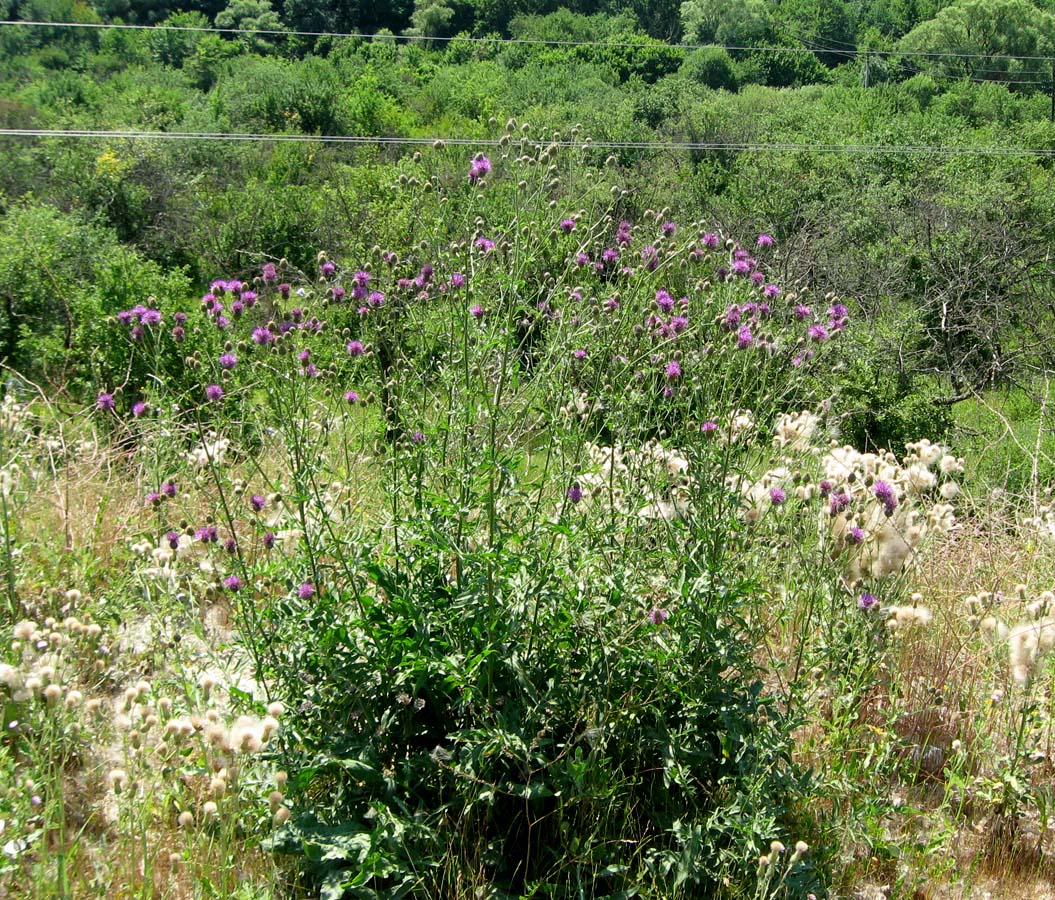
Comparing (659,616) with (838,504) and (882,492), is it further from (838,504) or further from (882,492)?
(882,492)

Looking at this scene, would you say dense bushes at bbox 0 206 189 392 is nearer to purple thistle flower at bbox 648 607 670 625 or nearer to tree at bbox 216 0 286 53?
purple thistle flower at bbox 648 607 670 625

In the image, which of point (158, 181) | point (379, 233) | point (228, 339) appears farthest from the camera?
point (158, 181)

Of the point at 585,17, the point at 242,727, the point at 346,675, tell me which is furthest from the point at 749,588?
the point at 585,17

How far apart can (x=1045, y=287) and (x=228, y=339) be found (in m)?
20.3

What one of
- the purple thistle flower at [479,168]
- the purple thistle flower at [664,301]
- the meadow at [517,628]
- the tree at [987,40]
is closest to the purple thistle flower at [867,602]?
the meadow at [517,628]

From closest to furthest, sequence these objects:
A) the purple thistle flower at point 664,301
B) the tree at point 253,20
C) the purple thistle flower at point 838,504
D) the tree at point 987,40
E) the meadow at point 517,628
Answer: the meadow at point 517,628, the purple thistle flower at point 838,504, the purple thistle flower at point 664,301, the tree at point 987,40, the tree at point 253,20

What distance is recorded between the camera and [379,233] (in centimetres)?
1661

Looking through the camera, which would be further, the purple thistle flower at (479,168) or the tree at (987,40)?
the tree at (987,40)

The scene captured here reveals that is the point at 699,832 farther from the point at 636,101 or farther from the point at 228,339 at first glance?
the point at 636,101

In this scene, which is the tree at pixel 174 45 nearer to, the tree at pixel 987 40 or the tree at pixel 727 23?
the tree at pixel 727 23

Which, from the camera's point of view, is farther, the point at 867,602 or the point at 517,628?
the point at 867,602

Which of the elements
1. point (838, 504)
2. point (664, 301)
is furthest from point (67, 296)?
point (838, 504)

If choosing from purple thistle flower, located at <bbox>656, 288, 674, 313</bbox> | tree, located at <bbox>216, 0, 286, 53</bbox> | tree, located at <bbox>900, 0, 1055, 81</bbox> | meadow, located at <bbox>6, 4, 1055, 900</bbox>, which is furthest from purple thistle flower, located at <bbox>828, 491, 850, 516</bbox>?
tree, located at <bbox>216, 0, 286, 53</bbox>

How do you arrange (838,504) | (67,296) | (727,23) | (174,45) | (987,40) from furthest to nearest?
1. (727,23)
2. (987,40)
3. (174,45)
4. (67,296)
5. (838,504)
